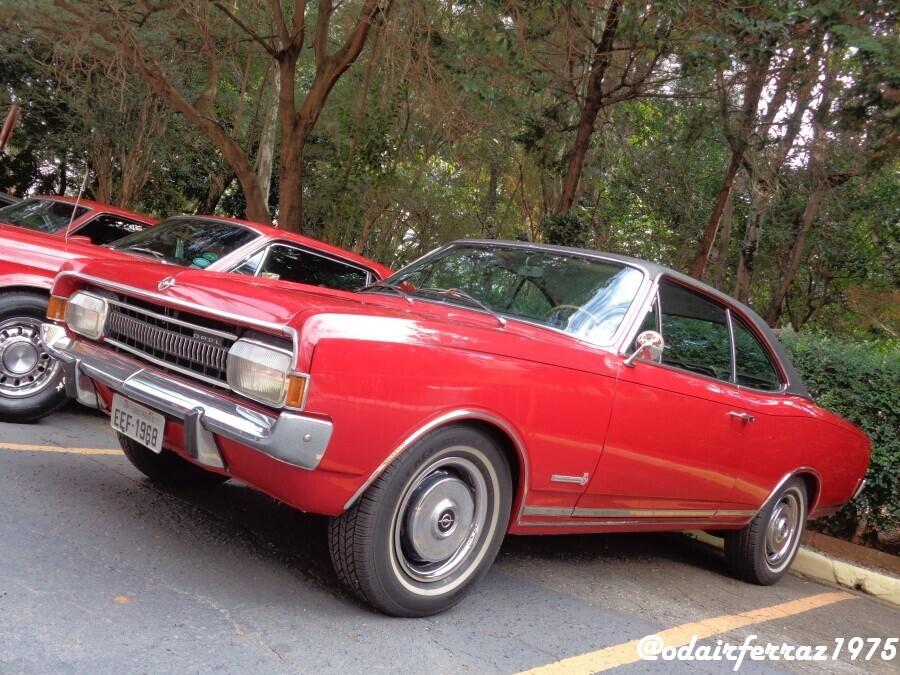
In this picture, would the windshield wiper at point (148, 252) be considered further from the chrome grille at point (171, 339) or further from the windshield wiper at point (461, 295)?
the windshield wiper at point (461, 295)

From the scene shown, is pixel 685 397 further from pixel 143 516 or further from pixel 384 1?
pixel 384 1

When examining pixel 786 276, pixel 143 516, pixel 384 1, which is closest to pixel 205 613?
pixel 143 516

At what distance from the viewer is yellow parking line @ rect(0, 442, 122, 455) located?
4.66 meters

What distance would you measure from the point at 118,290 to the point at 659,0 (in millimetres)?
6612

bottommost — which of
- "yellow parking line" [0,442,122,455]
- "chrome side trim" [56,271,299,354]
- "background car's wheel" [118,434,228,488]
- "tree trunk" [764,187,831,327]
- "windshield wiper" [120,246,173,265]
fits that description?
"yellow parking line" [0,442,122,455]

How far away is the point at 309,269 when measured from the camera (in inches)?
251

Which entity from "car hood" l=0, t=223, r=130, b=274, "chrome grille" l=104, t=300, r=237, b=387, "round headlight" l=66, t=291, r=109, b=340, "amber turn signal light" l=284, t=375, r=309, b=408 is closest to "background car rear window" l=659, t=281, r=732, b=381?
"amber turn signal light" l=284, t=375, r=309, b=408

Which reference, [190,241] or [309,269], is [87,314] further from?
[309,269]

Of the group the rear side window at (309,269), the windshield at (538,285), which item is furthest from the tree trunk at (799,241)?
the windshield at (538,285)

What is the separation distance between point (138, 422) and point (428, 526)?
1269 millimetres

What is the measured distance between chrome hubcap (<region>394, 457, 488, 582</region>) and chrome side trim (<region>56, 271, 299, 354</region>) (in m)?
0.79

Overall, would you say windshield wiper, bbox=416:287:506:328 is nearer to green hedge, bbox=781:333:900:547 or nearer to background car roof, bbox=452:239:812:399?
background car roof, bbox=452:239:812:399

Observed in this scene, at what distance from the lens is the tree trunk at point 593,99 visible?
10117mm

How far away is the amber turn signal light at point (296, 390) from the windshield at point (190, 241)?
3.34 meters
